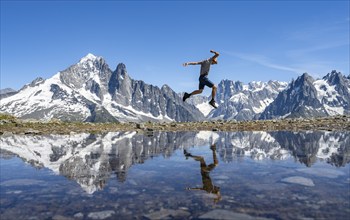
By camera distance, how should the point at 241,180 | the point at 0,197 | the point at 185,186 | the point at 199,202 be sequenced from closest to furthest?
1. the point at 199,202
2. the point at 0,197
3. the point at 185,186
4. the point at 241,180

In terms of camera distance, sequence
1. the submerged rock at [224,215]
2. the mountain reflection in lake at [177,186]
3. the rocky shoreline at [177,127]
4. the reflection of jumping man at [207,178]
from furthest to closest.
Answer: the rocky shoreline at [177,127] < the reflection of jumping man at [207,178] < the mountain reflection in lake at [177,186] < the submerged rock at [224,215]

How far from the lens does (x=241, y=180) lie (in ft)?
37.4

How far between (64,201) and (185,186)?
370cm

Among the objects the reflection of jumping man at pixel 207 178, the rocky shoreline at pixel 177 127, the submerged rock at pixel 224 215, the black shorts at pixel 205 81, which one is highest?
the black shorts at pixel 205 81

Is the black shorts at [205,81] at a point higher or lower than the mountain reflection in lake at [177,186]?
higher

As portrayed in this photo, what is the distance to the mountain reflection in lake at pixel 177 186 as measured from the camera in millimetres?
7750

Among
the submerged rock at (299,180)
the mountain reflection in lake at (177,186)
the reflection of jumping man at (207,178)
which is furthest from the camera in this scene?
the submerged rock at (299,180)

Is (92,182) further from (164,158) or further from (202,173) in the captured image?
(164,158)

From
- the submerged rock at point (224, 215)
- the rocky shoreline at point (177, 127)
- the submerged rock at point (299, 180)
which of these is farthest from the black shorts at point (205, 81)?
the rocky shoreline at point (177, 127)

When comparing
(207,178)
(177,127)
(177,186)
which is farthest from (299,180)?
(177,127)

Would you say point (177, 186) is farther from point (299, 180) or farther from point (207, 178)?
point (299, 180)

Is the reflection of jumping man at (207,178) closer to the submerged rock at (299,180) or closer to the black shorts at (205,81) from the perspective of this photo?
the submerged rock at (299,180)

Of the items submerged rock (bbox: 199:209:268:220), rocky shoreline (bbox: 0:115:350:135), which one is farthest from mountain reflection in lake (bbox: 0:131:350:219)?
rocky shoreline (bbox: 0:115:350:135)

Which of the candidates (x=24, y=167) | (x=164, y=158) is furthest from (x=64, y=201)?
(x=164, y=158)
